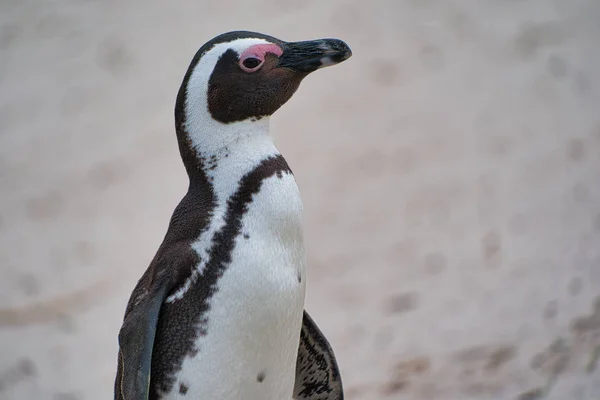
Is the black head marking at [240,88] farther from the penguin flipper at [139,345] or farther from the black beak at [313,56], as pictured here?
the penguin flipper at [139,345]

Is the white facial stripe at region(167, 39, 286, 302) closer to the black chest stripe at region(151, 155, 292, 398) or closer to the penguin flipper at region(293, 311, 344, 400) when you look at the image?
the black chest stripe at region(151, 155, 292, 398)

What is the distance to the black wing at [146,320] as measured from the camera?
1.16 m

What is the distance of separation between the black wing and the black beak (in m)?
0.32

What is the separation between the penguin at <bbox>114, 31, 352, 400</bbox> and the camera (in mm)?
1202

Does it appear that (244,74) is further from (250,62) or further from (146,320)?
(146,320)

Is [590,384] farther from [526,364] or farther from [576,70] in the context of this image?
[576,70]

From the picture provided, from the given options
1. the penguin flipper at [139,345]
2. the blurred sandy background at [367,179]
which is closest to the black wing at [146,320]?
the penguin flipper at [139,345]

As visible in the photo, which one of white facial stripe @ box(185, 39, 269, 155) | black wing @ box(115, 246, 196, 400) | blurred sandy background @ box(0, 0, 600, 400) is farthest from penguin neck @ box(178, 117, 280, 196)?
blurred sandy background @ box(0, 0, 600, 400)

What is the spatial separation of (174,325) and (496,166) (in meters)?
2.46

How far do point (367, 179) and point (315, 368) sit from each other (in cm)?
192

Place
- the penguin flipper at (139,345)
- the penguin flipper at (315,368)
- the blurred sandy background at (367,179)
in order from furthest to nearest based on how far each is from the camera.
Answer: the blurred sandy background at (367,179) → the penguin flipper at (315,368) → the penguin flipper at (139,345)

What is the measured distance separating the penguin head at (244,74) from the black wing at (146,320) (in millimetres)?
212

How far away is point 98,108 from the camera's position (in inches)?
143

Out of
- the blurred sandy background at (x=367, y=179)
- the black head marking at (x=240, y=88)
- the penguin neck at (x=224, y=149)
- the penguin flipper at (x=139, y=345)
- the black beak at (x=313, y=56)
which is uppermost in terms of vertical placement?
the blurred sandy background at (x=367, y=179)
